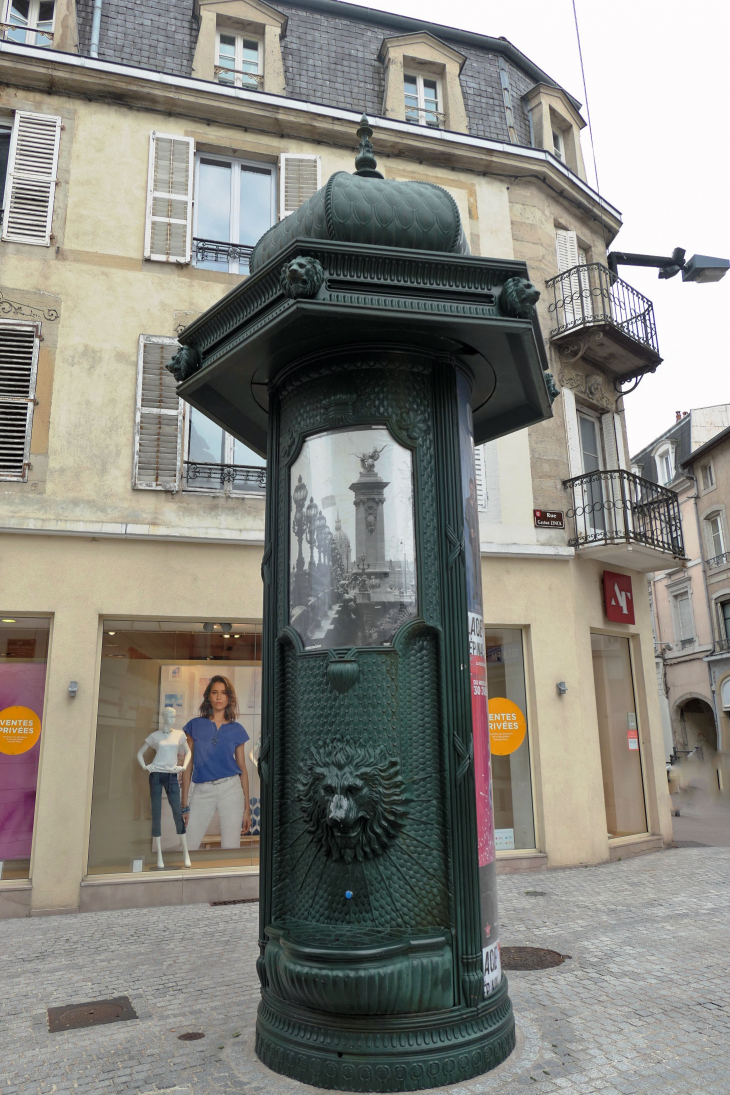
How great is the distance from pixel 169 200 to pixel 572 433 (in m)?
6.69

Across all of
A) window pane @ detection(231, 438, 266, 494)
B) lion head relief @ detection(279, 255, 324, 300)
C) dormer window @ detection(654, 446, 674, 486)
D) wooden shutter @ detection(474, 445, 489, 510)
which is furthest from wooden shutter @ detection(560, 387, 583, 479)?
dormer window @ detection(654, 446, 674, 486)

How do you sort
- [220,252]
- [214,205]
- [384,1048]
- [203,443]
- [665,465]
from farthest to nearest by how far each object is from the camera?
[665,465]
[214,205]
[220,252]
[203,443]
[384,1048]

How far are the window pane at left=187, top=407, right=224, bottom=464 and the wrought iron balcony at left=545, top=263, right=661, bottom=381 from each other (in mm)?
5563

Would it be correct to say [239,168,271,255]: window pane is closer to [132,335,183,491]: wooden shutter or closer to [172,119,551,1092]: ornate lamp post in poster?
[132,335,183,491]: wooden shutter

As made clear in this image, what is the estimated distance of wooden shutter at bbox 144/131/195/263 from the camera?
1058 cm

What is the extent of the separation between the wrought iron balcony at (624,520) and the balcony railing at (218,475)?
4659 millimetres

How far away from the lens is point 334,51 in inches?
491

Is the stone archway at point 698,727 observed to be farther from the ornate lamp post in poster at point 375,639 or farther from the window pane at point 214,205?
the ornate lamp post in poster at point 375,639

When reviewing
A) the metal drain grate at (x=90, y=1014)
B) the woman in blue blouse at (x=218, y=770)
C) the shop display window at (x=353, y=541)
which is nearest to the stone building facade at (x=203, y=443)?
the woman in blue blouse at (x=218, y=770)

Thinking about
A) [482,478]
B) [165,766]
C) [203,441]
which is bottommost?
[165,766]

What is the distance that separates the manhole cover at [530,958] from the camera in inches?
232

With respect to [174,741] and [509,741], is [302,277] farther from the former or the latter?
[509,741]

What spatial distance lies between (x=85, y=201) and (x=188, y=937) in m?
8.90

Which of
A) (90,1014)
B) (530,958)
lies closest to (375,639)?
(90,1014)
